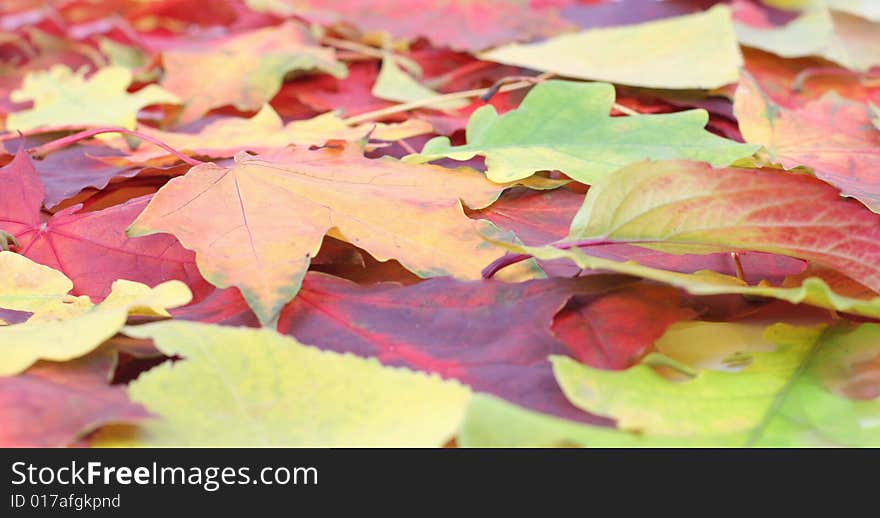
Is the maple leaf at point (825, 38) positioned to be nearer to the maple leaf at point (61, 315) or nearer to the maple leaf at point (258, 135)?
the maple leaf at point (258, 135)

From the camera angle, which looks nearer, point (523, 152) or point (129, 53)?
point (523, 152)

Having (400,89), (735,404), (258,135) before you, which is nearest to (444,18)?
(400,89)

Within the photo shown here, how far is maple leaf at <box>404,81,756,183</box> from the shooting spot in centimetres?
36

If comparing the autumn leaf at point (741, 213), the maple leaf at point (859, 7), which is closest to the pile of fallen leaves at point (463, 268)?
the autumn leaf at point (741, 213)

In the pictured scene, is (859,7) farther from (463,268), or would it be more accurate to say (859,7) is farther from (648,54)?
(463,268)

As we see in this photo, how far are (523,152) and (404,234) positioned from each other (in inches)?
3.5

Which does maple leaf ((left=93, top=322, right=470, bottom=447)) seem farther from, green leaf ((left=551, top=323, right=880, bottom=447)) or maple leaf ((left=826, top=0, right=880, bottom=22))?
maple leaf ((left=826, top=0, right=880, bottom=22))

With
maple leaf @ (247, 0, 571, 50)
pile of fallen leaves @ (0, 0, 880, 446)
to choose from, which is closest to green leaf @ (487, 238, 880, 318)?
pile of fallen leaves @ (0, 0, 880, 446)

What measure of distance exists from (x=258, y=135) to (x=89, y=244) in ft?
0.44

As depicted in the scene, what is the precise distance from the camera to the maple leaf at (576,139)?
36 cm
